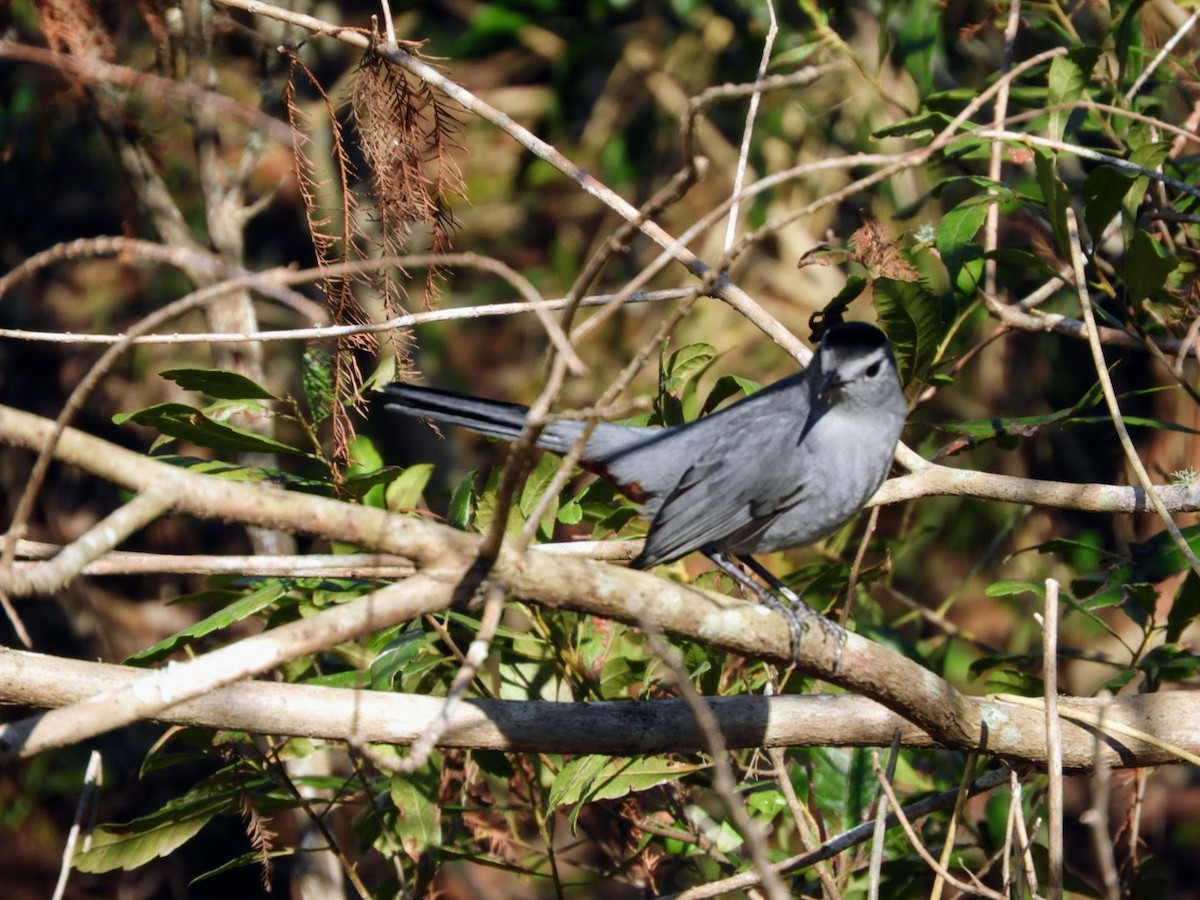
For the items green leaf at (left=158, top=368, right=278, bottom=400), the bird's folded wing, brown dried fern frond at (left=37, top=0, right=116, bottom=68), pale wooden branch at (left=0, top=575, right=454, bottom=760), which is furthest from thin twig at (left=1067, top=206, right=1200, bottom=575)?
brown dried fern frond at (left=37, top=0, right=116, bottom=68)

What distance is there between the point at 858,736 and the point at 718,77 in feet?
13.6

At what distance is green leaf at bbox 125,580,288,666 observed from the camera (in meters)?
2.77

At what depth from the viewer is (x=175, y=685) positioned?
6.38 feet

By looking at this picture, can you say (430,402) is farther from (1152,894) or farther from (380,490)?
(1152,894)

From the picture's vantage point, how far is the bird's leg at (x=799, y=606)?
2.47 m

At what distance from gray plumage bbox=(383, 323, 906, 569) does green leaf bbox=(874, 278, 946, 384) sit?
0.14 m

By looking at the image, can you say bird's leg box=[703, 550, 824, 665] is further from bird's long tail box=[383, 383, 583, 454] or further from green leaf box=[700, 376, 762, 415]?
bird's long tail box=[383, 383, 583, 454]

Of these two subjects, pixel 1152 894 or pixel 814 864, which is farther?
pixel 1152 894

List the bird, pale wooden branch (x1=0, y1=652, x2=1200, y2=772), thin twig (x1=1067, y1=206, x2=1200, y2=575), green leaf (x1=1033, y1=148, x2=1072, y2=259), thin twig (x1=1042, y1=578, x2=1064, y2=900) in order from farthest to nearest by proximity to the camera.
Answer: the bird < green leaf (x1=1033, y1=148, x2=1072, y2=259) < thin twig (x1=1067, y1=206, x2=1200, y2=575) < pale wooden branch (x1=0, y1=652, x2=1200, y2=772) < thin twig (x1=1042, y1=578, x2=1064, y2=900)

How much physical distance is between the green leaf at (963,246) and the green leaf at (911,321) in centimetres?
10

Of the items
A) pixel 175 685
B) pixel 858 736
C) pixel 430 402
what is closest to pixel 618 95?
pixel 430 402

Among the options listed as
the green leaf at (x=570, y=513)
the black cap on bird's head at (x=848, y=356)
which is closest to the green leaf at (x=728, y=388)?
the black cap on bird's head at (x=848, y=356)

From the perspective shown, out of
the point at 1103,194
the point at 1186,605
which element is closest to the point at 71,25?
the point at 1103,194

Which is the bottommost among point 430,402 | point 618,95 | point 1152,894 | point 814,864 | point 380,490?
point 1152,894
